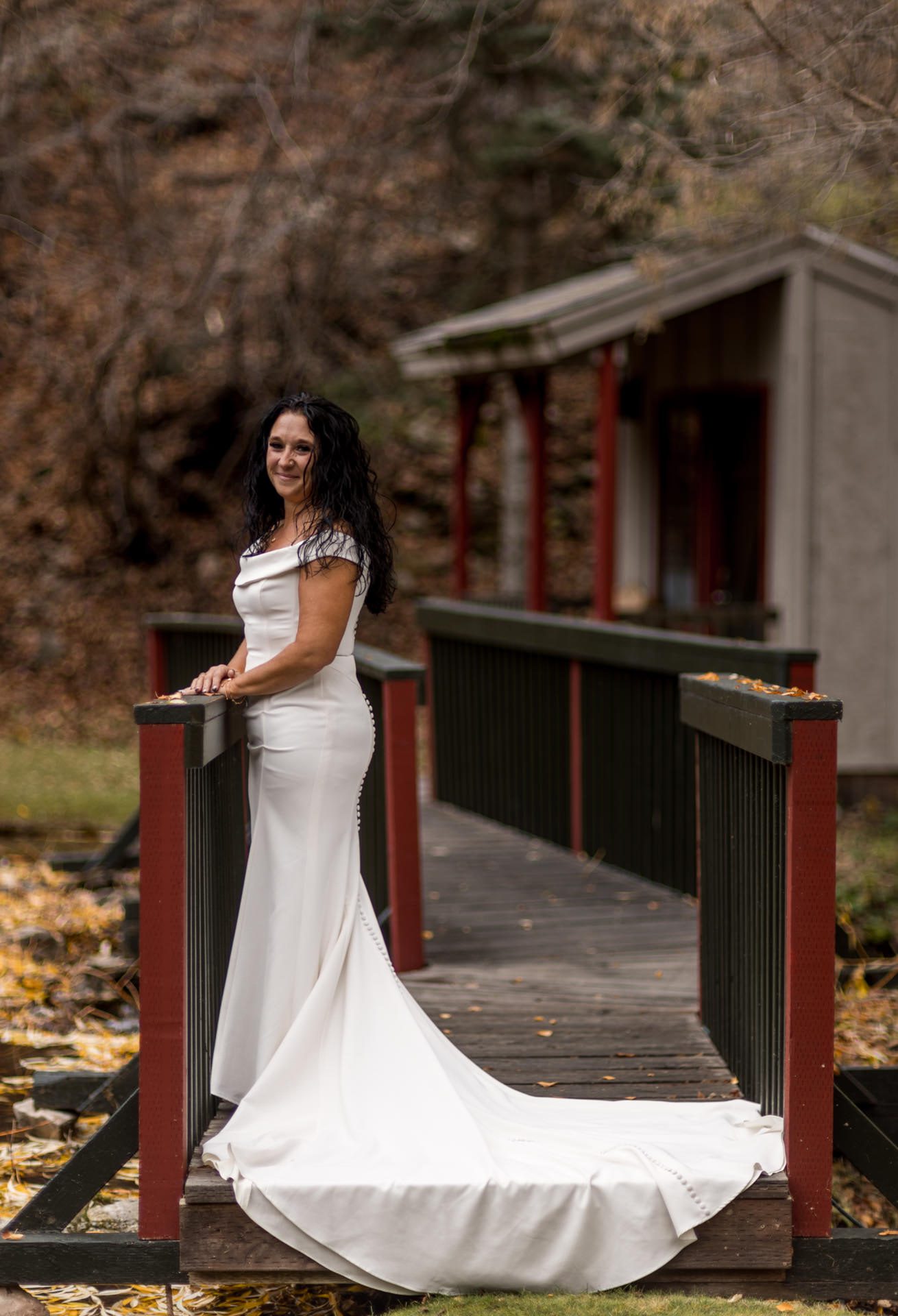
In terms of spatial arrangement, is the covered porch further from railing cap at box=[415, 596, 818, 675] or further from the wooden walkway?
the wooden walkway

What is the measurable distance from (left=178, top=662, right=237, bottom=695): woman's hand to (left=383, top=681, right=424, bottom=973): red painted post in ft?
6.14

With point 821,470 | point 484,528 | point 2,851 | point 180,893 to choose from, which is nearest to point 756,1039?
point 180,893

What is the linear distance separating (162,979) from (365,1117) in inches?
26.4

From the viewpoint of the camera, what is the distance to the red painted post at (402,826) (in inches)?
249

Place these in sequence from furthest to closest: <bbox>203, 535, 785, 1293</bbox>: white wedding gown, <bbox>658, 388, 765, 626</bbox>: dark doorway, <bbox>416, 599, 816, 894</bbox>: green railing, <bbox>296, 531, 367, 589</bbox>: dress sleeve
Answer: <bbox>658, 388, 765, 626</bbox>: dark doorway < <bbox>416, 599, 816, 894</bbox>: green railing < <bbox>296, 531, 367, 589</bbox>: dress sleeve < <bbox>203, 535, 785, 1293</bbox>: white wedding gown

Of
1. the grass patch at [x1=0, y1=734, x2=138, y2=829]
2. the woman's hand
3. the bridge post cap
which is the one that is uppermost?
the woman's hand

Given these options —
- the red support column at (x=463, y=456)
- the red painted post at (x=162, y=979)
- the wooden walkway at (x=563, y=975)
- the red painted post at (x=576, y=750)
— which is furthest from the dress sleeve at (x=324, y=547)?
the red support column at (x=463, y=456)

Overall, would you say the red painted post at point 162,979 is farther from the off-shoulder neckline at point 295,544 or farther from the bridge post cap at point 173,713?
the off-shoulder neckline at point 295,544

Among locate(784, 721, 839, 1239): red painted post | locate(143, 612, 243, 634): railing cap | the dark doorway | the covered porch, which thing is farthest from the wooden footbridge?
the dark doorway

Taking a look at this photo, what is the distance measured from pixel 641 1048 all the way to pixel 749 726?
4.66 ft

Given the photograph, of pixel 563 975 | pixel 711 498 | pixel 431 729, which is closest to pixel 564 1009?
pixel 563 975

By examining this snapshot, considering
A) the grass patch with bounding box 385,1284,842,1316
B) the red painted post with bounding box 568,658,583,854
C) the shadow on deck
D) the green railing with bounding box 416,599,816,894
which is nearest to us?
the grass patch with bounding box 385,1284,842,1316

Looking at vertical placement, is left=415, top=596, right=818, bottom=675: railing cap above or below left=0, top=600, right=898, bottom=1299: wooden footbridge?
above

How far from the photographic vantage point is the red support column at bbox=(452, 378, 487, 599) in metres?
12.9
